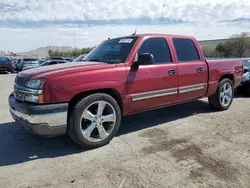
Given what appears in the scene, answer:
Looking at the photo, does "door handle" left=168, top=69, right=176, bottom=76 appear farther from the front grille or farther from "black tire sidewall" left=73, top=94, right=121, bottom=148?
the front grille

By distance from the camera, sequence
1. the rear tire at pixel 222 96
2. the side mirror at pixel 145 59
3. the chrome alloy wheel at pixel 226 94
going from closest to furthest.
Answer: the side mirror at pixel 145 59, the rear tire at pixel 222 96, the chrome alloy wheel at pixel 226 94

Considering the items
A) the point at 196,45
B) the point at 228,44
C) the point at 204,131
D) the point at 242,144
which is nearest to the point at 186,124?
the point at 204,131

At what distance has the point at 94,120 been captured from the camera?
377 cm

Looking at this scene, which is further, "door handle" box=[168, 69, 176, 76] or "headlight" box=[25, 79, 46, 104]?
"door handle" box=[168, 69, 176, 76]

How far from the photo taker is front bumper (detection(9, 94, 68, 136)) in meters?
3.29

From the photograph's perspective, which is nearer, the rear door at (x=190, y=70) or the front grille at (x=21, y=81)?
the front grille at (x=21, y=81)

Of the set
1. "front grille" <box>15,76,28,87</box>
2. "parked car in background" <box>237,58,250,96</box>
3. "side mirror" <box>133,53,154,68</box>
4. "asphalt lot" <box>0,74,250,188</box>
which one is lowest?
"asphalt lot" <box>0,74,250,188</box>

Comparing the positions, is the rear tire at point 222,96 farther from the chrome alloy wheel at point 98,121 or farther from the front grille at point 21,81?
the front grille at point 21,81

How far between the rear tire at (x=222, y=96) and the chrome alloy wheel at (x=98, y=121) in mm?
3168

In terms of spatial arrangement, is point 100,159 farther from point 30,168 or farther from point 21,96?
point 21,96

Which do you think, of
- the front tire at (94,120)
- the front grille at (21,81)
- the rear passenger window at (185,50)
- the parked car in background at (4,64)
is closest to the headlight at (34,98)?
the front grille at (21,81)

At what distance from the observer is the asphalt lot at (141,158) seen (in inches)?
113

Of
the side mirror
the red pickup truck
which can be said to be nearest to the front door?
the red pickup truck

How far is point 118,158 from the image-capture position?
346 centimetres
